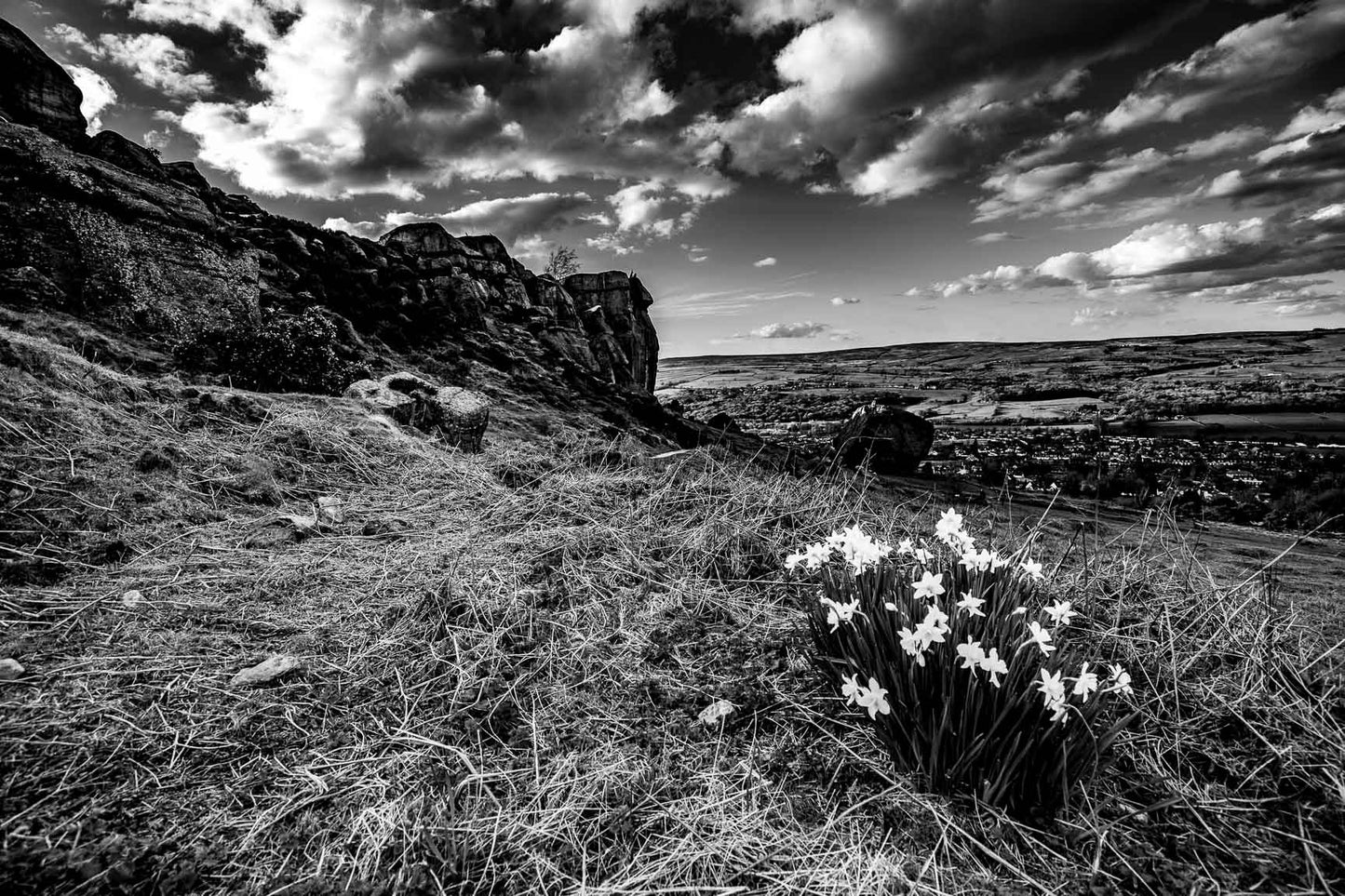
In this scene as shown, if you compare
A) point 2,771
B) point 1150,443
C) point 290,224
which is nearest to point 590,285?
point 290,224

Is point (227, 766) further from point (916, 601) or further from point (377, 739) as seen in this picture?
point (916, 601)

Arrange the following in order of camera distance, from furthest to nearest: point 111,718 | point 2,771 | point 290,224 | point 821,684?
point 290,224 < point 821,684 < point 111,718 < point 2,771

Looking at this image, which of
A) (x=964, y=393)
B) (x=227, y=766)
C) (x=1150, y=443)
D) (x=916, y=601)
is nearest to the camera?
(x=227, y=766)

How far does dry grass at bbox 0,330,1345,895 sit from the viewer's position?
186 cm

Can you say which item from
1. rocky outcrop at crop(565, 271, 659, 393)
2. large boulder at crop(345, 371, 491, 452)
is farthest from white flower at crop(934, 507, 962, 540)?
rocky outcrop at crop(565, 271, 659, 393)

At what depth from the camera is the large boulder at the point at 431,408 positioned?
7.97 meters

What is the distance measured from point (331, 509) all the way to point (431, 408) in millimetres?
3465

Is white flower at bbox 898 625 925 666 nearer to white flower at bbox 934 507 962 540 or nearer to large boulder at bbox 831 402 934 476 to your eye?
white flower at bbox 934 507 962 540

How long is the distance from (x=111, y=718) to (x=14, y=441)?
344cm

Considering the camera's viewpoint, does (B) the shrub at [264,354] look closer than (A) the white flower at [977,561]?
No

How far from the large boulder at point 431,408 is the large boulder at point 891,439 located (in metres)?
10.7

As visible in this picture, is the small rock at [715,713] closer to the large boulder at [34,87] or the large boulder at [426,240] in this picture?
the large boulder at [34,87]

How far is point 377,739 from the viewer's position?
2404 millimetres

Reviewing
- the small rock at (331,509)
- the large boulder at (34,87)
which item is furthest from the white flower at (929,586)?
the large boulder at (34,87)
